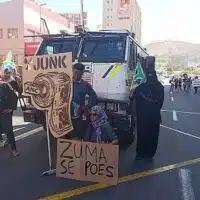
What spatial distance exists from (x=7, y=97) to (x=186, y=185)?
378cm

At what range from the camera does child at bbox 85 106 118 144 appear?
7.13 metres

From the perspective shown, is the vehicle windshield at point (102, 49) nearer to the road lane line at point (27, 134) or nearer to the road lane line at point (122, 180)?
the road lane line at point (27, 134)

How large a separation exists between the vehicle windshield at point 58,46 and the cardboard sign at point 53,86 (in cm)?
271

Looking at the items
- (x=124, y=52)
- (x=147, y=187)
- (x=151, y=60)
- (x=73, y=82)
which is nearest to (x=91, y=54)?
(x=124, y=52)

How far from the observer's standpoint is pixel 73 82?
288 inches

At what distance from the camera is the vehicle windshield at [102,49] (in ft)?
31.1

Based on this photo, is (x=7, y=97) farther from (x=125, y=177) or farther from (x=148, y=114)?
(x=125, y=177)

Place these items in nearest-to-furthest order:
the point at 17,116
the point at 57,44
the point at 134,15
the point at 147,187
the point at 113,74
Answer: the point at 147,187
the point at 113,74
the point at 57,44
the point at 17,116
the point at 134,15

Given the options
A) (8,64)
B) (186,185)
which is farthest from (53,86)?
(8,64)

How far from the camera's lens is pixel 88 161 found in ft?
21.6

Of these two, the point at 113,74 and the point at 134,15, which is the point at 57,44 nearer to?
the point at 113,74

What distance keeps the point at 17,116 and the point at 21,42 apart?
1502 inches

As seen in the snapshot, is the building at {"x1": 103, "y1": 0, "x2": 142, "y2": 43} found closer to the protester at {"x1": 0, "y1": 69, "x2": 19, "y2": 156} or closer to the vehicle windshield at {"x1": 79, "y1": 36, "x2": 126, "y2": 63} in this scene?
the vehicle windshield at {"x1": 79, "y1": 36, "x2": 126, "y2": 63}

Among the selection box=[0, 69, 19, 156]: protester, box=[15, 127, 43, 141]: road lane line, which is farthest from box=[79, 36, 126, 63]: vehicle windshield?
box=[15, 127, 43, 141]: road lane line
